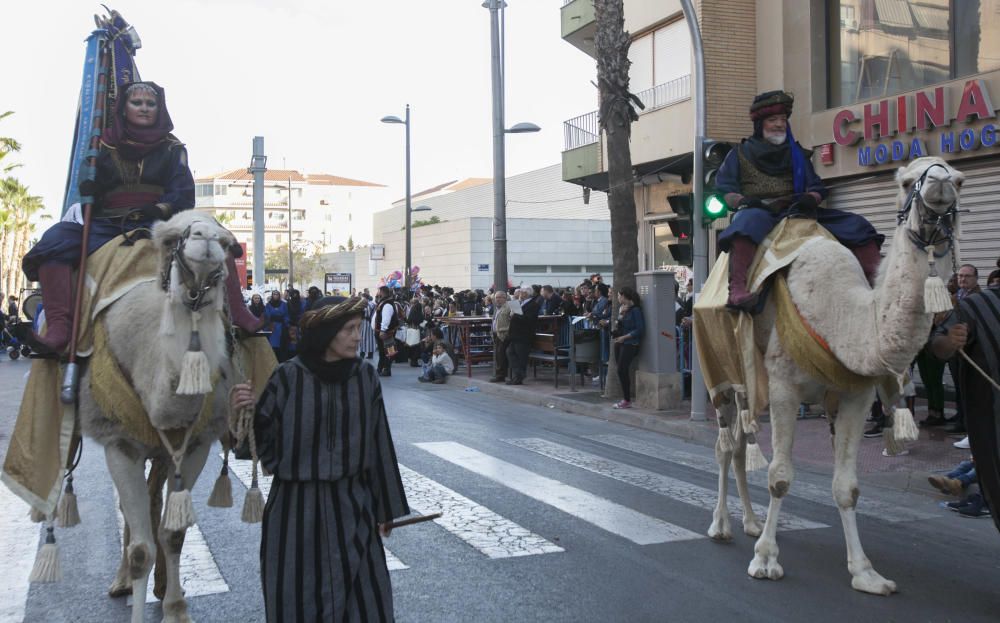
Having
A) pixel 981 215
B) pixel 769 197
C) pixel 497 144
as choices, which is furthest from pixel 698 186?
pixel 497 144

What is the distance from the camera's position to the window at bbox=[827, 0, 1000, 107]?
14.4 metres

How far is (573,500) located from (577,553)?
1.62 m

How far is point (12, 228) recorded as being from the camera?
6656 cm

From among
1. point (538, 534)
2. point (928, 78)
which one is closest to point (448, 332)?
point (928, 78)

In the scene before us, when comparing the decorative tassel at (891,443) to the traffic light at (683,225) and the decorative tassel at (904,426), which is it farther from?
the traffic light at (683,225)

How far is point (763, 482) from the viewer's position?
881 cm

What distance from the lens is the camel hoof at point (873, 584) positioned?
533 cm

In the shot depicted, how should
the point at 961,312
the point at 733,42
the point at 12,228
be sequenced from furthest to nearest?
1. the point at 12,228
2. the point at 733,42
3. the point at 961,312

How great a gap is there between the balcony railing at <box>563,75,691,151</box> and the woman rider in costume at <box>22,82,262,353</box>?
14.6 meters

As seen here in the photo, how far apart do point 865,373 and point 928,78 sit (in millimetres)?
12021

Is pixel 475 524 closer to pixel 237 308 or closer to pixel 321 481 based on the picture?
pixel 237 308

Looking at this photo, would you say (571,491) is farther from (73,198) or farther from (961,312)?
(73,198)

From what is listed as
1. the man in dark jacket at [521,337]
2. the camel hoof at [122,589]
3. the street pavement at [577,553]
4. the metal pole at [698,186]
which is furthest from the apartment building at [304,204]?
the camel hoof at [122,589]

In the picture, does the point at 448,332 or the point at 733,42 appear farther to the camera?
the point at 448,332
